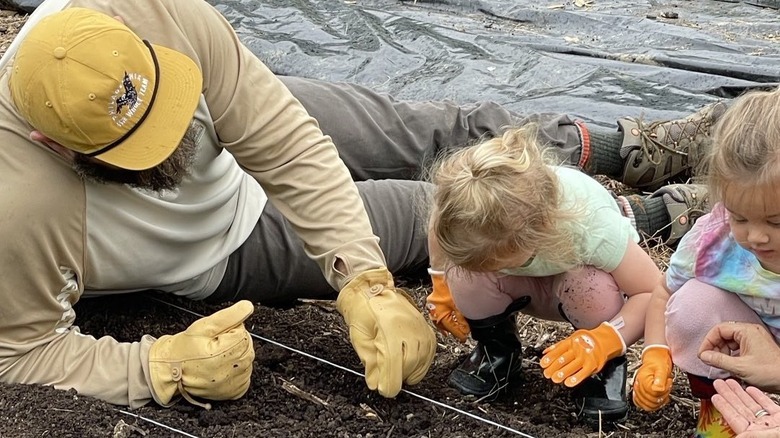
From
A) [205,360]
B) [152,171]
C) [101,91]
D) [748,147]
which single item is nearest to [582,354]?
[748,147]

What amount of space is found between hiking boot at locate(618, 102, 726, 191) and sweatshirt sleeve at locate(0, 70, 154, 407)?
5.11 ft

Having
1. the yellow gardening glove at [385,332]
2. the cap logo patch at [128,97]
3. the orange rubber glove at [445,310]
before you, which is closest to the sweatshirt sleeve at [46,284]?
the cap logo patch at [128,97]

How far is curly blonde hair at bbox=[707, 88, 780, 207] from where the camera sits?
1455 mm

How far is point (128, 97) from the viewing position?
168 centimetres

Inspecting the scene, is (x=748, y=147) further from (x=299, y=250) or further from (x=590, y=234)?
(x=299, y=250)

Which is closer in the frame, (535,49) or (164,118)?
(164,118)

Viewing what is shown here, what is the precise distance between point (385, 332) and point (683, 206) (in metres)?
1.19

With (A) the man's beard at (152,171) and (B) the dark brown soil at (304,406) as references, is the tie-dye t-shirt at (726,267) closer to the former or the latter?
(B) the dark brown soil at (304,406)

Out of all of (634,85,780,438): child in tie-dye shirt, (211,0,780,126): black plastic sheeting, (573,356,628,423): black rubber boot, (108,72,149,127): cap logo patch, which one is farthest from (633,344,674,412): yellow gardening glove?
(211,0,780,126): black plastic sheeting

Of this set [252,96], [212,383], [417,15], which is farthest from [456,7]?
[212,383]

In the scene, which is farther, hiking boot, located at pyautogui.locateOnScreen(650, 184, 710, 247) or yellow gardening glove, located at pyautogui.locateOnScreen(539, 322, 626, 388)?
hiking boot, located at pyautogui.locateOnScreen(650, 184, 710, 247)

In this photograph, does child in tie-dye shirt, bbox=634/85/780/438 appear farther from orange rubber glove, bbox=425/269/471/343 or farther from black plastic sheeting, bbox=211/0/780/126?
black plastic sheeting, bbox=211/0/780/126

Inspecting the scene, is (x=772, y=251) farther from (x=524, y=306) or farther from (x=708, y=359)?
(x=524, y=306)

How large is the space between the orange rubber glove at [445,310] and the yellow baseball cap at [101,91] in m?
0.66
